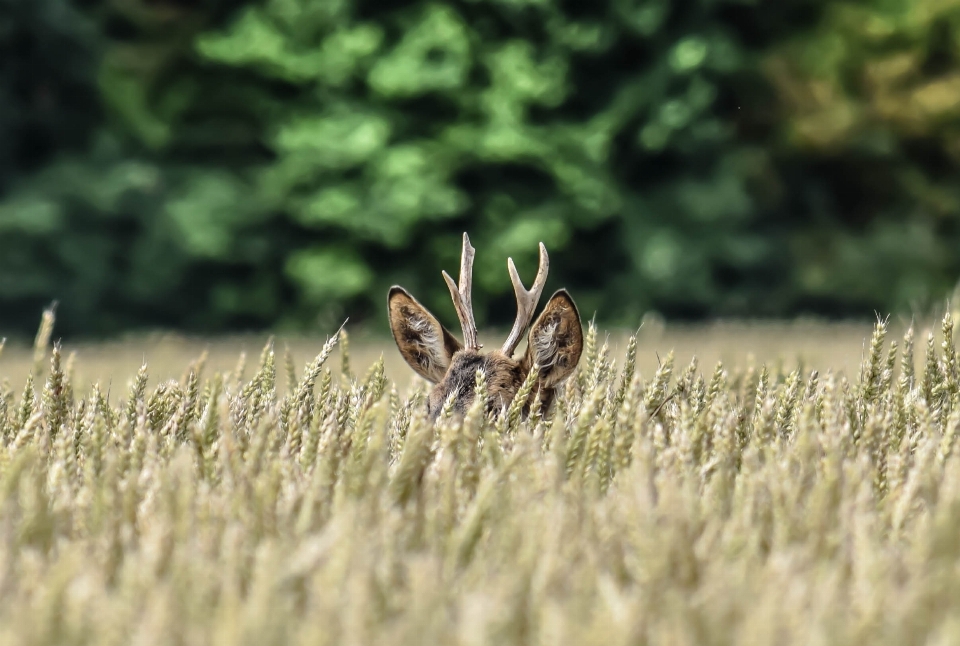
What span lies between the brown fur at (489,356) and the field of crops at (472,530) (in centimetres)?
48

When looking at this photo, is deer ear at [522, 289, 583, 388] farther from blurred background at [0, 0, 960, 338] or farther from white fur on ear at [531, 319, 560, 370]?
blurred background at [0, 0, 960, 338]

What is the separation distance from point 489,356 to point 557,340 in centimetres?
31

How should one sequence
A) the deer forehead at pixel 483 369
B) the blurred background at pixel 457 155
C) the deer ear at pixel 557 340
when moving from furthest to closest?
1. the blurred background at pixel 457 155
2. the deer forehead at pixel 483 369
3. the deer ear at pixel 557 340

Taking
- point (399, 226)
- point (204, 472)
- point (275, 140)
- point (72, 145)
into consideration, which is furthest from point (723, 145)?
point (204, 472)

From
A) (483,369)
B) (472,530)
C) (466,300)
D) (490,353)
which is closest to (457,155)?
(466,300)

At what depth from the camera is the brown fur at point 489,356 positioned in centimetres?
435

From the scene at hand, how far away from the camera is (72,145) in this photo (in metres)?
18.6

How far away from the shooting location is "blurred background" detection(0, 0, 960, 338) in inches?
690

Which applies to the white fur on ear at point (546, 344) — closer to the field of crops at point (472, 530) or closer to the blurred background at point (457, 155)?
the field of crops at point (472, 530)

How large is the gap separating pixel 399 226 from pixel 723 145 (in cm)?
528

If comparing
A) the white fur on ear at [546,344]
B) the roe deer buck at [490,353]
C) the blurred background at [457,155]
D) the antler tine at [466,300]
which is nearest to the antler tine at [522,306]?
the roe deer buck at [490,353]

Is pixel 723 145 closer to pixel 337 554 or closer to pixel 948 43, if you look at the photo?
pixel 948 43

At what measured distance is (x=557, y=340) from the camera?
4391mm

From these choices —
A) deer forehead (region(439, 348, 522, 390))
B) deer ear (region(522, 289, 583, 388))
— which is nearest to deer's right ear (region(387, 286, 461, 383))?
deer forehead (region(439, 348, 522, 390))
